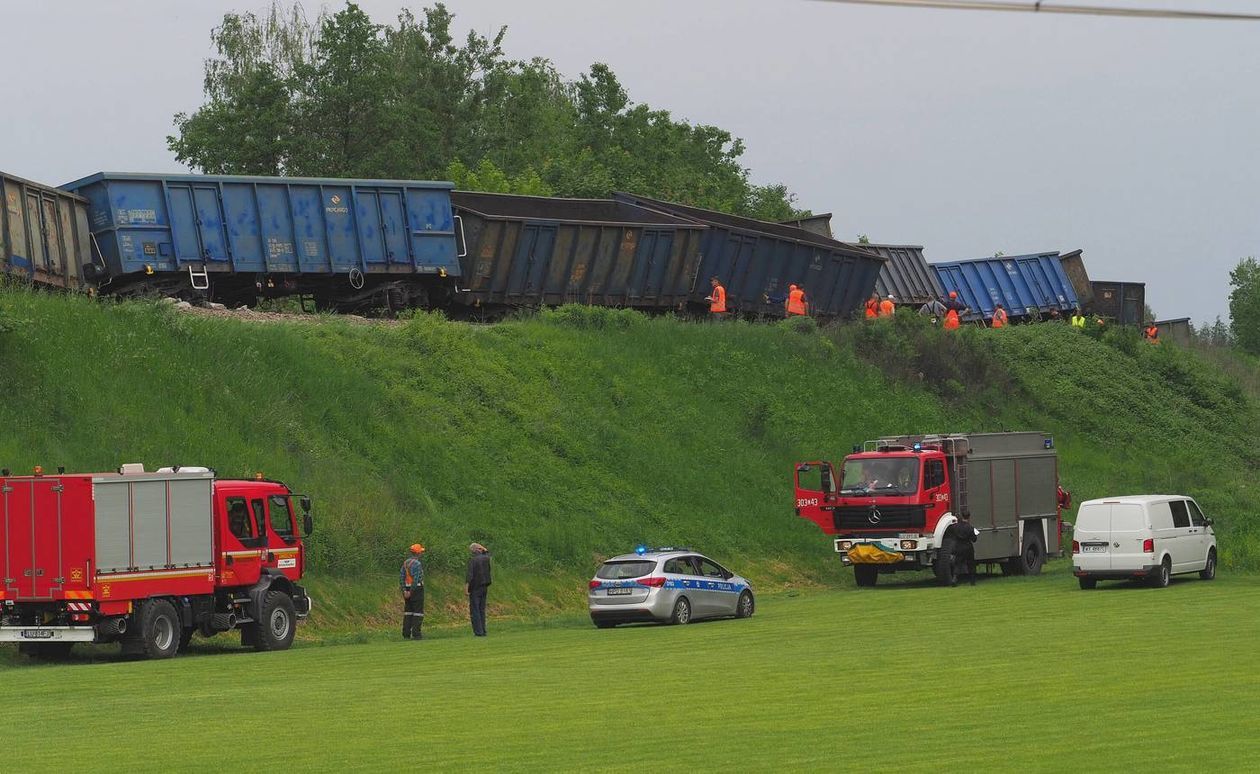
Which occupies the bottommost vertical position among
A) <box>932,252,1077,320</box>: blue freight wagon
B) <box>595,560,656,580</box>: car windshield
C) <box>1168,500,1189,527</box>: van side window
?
<box>595,560,656,580</box>: car windshield

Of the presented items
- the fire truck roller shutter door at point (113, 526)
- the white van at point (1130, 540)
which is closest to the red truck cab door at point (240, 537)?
the fire truck roller shutter door at point (113, 526)

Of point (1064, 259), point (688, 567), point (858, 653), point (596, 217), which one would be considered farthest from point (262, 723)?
point (1064, 259)

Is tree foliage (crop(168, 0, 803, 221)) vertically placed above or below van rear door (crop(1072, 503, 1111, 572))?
above

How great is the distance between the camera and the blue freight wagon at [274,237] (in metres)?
39.5

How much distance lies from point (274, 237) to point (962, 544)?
60.7ft

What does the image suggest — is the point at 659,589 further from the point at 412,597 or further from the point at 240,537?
the point at 240,537

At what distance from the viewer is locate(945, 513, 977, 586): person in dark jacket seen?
113ft

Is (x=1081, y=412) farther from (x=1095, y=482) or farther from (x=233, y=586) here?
(x=233, y=586)

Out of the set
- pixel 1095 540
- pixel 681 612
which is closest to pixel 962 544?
pixel 1095 540

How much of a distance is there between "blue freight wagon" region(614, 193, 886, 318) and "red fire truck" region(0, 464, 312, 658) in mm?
27994

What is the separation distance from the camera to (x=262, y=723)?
51.1ft

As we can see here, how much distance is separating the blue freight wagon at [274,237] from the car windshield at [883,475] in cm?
1414

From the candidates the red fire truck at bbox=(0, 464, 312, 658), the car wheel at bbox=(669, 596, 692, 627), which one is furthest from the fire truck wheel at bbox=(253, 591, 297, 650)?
the car wheel at bbox=(669, 596, 692, 627)

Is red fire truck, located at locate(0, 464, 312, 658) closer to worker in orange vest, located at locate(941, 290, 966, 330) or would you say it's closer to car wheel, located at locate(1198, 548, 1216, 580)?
car wheel, located at locate(1198, 548, 1216, 580)
